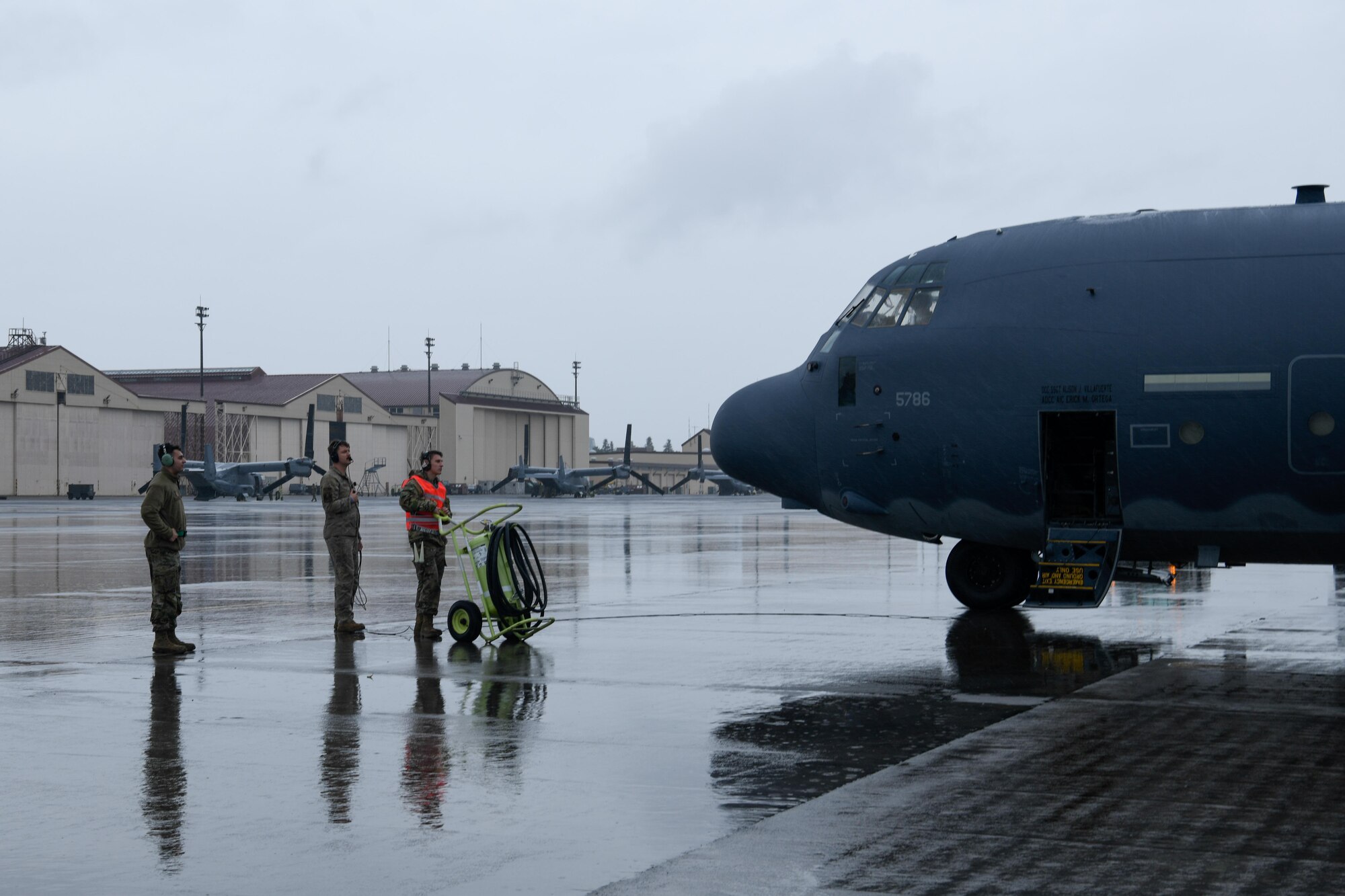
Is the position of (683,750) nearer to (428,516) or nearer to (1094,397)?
(428,516)

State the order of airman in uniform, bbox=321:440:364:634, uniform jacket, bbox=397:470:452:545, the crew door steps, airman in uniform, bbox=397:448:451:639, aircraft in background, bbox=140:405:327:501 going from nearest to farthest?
the crew door steps
uniform jacket, bbox=397:470:452:545
airman in uniform, bbox=397:448:451:639
airman in uniform, bbox=321:440:364:634
aircraft in background, bbox=140:405:327:501

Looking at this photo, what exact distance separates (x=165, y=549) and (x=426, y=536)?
8.97 feet

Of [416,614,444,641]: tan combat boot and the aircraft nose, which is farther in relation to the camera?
the aircraft nose

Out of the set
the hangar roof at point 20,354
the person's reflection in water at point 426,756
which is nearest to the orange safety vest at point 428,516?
the person's reflection in water at point 426,756

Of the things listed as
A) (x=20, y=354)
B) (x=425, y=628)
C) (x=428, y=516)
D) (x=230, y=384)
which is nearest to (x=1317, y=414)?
(x=428, y=516)

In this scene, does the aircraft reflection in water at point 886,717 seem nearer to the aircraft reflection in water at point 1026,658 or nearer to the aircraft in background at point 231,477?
the aircraft reflection in water at point 1026,658

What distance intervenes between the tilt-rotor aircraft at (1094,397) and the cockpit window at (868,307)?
0.03 m

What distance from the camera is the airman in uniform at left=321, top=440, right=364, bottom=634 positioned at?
53.9ft

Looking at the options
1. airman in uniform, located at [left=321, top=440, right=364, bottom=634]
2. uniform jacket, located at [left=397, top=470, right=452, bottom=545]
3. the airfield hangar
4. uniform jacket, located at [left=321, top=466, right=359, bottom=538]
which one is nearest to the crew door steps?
uniform jacket, located at [left=397, top=470, right=452, bottom=545]

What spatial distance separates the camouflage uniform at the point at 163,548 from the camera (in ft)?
49.0

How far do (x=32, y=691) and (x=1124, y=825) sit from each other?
29.7 feet

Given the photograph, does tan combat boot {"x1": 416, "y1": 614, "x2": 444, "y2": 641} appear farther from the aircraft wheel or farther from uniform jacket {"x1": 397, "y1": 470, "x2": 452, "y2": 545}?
the aircraft wheel

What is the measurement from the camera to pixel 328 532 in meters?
16.9

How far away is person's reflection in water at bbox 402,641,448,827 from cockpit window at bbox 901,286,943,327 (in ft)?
22.1
